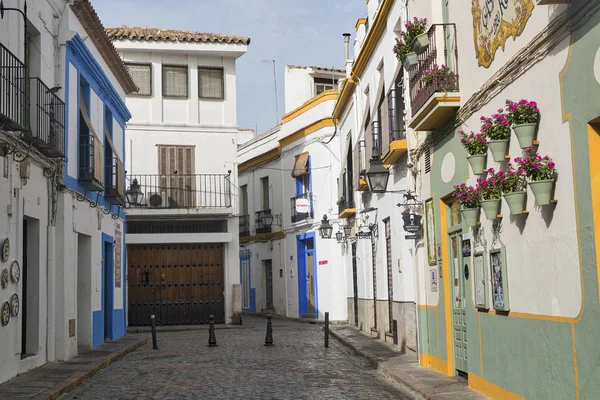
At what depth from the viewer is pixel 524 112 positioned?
300 inches

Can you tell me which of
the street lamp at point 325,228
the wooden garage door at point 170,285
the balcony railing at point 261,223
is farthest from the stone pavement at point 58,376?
→ the balcony railing at point 261,223

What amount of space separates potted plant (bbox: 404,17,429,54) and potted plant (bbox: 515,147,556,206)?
4176 mm

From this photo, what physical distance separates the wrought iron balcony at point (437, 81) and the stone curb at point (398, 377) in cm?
356

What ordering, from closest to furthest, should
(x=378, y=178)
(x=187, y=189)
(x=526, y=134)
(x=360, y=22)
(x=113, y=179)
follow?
(x=526, y=134), (x=378, y=178), (x=113, y=179), (x=360, y=22), (x=187, y=189)

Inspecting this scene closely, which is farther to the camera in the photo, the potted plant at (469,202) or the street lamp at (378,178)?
the street lamp at (378,178)

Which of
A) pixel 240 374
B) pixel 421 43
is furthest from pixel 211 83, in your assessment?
pixel 421 43

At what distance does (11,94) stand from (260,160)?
2380 cm

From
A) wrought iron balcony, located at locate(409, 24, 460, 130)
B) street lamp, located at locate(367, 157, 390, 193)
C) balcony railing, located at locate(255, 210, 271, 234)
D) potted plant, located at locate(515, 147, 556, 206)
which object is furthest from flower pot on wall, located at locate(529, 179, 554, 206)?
balcony railing, located at locate(255, 210, 271, 234)

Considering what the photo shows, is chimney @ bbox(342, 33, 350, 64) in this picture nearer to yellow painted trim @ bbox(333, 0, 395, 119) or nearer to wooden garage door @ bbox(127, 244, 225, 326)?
yellow painted trim @ bbox(333, 0, 395, 119)

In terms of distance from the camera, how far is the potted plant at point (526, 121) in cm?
755

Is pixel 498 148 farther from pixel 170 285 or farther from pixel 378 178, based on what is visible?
pixel 170 285

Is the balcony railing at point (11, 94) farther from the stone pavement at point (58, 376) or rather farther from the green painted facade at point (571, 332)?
the green painted facade at point (571, 332)

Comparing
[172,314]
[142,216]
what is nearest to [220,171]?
[142,216]

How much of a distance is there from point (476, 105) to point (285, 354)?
840 centimetres
